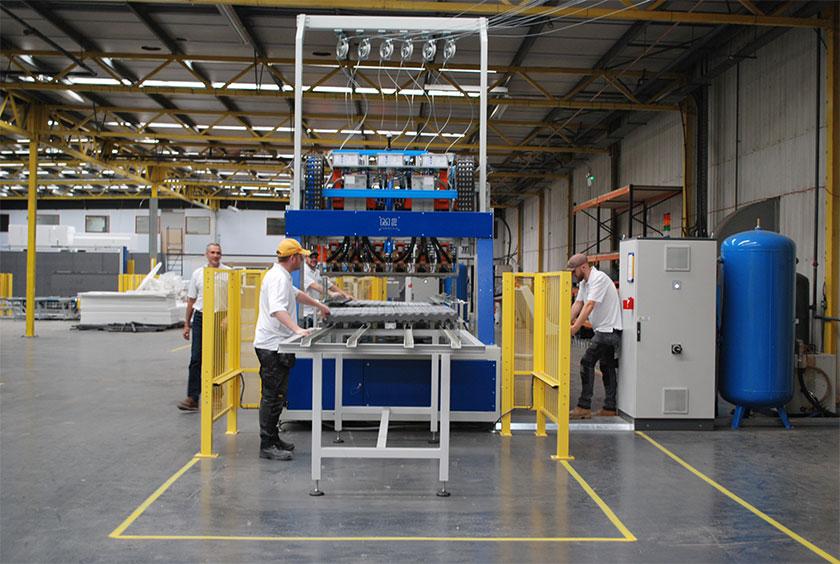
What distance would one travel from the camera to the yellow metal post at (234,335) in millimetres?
6180

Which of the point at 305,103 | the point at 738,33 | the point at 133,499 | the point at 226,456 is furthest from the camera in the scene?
the point at 305,103

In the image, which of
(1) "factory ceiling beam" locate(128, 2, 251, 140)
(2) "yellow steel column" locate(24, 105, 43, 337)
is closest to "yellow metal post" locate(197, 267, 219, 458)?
(1) "factory ceiling beam" locate(128, 2, 251, 140)

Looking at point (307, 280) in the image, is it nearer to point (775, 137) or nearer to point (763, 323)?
point (763, 323)

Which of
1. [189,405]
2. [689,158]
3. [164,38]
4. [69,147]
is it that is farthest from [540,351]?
[69,147]

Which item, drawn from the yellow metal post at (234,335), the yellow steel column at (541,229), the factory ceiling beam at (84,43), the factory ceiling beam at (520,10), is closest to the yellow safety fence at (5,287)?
the factory ceiling beam at (84,43)

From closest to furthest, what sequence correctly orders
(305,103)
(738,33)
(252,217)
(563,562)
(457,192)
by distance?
(563,562), (457,192), (738,33), (305,103), (252,217)

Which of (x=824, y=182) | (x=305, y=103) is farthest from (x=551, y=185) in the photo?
(x=824, y=182)

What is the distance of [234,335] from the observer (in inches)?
247

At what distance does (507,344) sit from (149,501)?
11.7 feet

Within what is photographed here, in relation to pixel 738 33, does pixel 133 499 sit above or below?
below

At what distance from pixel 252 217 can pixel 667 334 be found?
29.3m

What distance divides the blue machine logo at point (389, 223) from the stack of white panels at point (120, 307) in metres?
14.5

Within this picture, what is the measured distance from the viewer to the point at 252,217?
33562mm

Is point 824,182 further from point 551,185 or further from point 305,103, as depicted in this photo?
point 551,185
